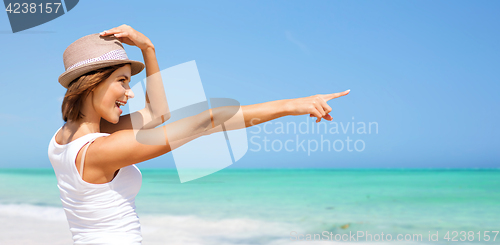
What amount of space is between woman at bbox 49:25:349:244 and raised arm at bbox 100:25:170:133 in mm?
157

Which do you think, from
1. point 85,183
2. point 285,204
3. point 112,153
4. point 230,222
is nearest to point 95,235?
point 85,183

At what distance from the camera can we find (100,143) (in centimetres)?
138

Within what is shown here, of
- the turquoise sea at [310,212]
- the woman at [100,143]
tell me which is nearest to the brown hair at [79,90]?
the woman at [100,143]

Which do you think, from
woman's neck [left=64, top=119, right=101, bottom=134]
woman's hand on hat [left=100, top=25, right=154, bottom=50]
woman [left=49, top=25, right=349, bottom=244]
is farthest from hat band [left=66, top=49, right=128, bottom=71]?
woman's neck [left=64, top=119, right=101, bottom=134]

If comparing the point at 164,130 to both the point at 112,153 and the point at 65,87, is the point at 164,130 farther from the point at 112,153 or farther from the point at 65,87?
the point at 65,87

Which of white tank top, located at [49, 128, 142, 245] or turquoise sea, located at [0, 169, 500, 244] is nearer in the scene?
white tank top, located at [49, 128, 142, 245]

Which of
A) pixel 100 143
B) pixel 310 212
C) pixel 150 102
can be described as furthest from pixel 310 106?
pixel 310 212

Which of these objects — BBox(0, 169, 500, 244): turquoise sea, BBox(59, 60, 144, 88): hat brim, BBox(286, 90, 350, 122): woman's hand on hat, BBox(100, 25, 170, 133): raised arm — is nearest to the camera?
BBox(286, 90, 350, 122): woman's hand on hat

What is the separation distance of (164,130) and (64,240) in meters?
5.61

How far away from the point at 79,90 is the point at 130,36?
35cm

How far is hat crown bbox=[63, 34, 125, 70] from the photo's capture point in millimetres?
1483

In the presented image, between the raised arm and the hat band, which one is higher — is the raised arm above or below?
below

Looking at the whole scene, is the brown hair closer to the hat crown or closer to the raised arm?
the hat crown

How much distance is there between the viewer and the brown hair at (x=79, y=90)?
1466 mm
